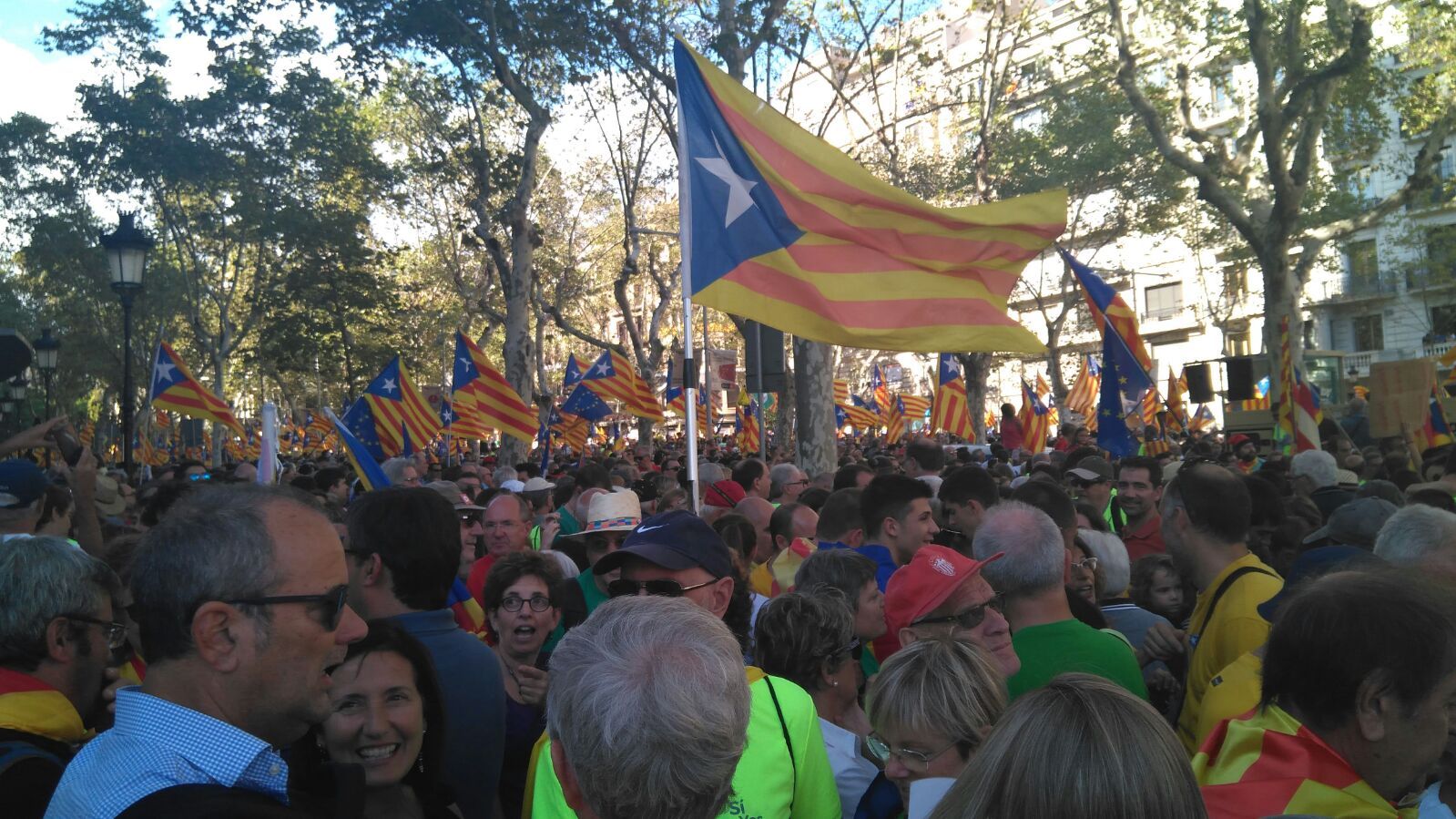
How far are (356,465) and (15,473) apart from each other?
7.45 feet

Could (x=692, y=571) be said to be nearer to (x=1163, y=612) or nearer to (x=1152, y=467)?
(x=1163, y=612)

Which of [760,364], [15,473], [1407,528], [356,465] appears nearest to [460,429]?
[760,364]

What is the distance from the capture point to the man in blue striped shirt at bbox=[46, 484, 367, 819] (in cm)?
186

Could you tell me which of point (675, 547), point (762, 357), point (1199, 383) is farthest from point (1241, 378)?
point (675, 547)

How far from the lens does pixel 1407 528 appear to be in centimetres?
369

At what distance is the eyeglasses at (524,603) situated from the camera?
4047 millimetres

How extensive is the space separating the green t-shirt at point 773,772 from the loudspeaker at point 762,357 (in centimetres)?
1204

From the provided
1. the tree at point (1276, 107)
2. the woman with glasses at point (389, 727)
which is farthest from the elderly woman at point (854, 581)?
the tree at point (1276, 107)

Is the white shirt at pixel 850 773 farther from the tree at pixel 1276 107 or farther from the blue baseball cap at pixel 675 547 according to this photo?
the tree at pixel 1276 107

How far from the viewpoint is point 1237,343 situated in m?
52.9

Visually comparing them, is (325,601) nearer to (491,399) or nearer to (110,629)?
A: (110,629)

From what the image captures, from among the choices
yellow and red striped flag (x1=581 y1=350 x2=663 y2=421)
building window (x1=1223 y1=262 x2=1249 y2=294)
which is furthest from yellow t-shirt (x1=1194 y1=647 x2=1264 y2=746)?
building window (x1=1223 y1=262 x2=1249 y2=294)

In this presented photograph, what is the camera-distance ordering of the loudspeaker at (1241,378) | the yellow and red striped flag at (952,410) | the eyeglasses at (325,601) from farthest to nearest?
the loudspeaker at (1241,378) → the yellow and red striped flag at (952,410) → the eyeglasses at (325,601)

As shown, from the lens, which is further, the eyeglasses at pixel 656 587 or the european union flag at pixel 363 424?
the european union flag at pixel 363 424
